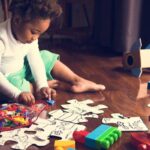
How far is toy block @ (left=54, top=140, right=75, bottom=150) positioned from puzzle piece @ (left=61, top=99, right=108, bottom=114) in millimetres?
314

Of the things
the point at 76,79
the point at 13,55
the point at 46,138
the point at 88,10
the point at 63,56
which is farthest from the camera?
the point at 88,10

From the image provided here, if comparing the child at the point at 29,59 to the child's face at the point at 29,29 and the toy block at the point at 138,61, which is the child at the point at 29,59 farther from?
the toy block at the point at 138,61

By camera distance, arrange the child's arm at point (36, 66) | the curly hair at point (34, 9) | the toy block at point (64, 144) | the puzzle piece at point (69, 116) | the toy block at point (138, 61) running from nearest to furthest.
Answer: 1. the toy block at point (64, 144)
2. the puzzle piece at point (69, 116)
3. the curly hair at point (34, 9)
4. the child's arm at point (36, 66)
5. the toy block at point (138, 61)

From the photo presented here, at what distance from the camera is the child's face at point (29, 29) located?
158cm

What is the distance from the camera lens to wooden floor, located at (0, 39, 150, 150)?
1.57 metres

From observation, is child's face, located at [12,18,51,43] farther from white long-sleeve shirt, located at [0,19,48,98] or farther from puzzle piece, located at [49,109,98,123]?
puzzle piece, located at [49,109,98,123]

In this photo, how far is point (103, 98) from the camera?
177 cm

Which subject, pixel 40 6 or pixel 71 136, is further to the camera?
pixel 40 6

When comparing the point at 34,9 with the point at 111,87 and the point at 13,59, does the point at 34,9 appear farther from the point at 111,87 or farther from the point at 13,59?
the point at 111,87

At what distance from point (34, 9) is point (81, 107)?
1.51 ft

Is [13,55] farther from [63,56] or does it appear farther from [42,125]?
[63,56]

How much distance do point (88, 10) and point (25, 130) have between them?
2.00 metres

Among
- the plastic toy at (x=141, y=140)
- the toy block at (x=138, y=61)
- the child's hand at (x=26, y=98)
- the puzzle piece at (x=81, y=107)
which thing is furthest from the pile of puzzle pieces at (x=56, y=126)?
the toy block at (x=138, y=61)

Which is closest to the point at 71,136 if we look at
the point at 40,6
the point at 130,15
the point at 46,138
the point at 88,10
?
the point at 46,138
